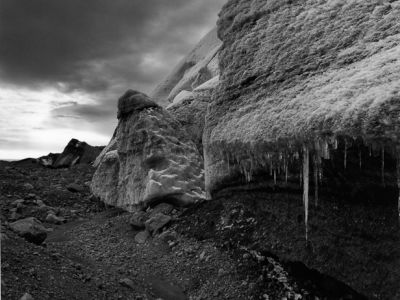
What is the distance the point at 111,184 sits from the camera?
57.5 ft

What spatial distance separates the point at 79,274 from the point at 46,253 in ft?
3.01

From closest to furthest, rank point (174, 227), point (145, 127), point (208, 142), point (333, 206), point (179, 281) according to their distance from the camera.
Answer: point (333, 206) → point (179, 281) → point (208, 142) → point (174, 227) → point (145, 127)

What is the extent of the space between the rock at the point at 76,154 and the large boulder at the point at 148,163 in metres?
12.3

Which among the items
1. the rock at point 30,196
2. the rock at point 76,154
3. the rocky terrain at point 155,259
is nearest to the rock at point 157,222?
the rocky terrain at point 155,259

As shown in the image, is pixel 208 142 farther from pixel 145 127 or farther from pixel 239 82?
pixel 145 127

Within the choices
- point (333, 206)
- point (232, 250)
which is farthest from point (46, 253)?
point (333, 206)

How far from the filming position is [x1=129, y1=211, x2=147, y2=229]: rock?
43.4 ft

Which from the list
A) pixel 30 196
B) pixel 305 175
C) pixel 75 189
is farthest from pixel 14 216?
pixel 305 175

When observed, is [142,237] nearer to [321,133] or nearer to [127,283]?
[127,283]

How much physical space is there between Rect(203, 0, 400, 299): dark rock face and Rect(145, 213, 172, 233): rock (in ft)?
9.20

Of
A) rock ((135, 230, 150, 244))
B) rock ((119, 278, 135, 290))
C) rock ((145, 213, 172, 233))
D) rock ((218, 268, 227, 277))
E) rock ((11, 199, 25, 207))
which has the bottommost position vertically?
rock ((218, 268, 227, 277))

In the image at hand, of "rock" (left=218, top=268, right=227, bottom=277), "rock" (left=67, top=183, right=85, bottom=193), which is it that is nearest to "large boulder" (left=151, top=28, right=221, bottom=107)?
"rock" (left=67, top=183, right=85, bottom=193)

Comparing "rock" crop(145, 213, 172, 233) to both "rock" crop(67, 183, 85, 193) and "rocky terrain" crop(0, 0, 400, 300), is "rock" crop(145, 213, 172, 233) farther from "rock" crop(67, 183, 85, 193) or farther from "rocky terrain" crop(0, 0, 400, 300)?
"rock" crop(67, 183, 85, 193)

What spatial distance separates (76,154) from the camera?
101 feet
